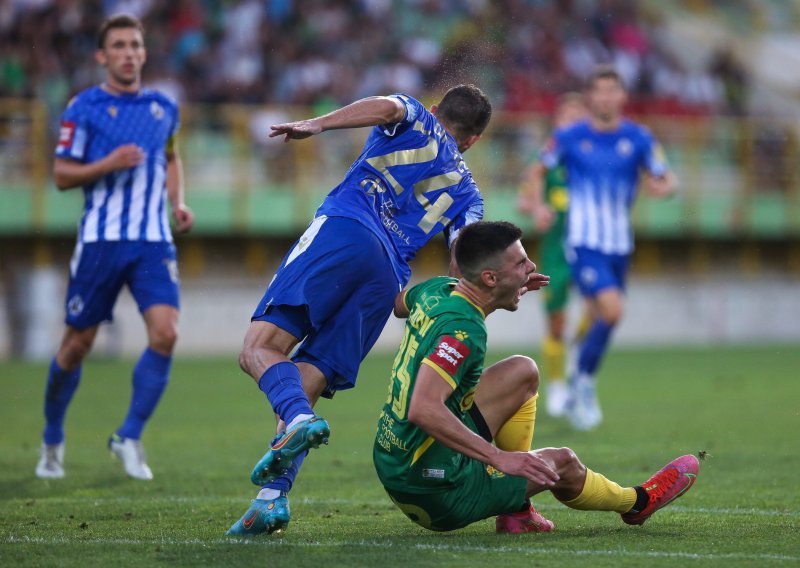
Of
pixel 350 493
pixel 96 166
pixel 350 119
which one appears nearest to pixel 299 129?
pixel 350 119

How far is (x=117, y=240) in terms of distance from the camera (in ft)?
25.2

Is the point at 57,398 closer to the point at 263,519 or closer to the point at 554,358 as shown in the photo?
the point at 263,519

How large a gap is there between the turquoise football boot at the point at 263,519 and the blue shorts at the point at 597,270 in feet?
19.2

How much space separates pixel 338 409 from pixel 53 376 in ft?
15.6

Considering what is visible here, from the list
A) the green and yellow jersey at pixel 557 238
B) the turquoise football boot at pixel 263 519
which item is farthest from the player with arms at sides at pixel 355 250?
the green and yellow jersey at pixel 557 238

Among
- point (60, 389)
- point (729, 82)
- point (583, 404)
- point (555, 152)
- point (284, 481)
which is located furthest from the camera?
point (729, 82)

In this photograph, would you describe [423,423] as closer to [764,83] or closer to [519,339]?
[519,339]

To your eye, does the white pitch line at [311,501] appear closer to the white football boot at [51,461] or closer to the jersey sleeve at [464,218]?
the white football boot at [51,461]

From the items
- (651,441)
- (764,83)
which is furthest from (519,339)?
(651,441)

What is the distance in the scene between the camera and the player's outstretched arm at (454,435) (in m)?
4.75

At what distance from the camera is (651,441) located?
9.12 metres

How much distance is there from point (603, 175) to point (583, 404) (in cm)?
205

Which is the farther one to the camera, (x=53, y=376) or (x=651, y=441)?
(x=651, y=441)

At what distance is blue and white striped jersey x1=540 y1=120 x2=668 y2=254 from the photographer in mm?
10852
